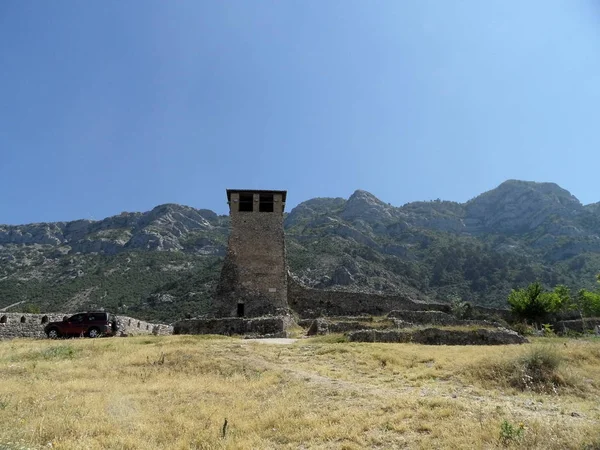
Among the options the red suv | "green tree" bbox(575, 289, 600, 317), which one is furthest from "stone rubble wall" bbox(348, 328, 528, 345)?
"green tree" bbox(575, 289, 600, 317)

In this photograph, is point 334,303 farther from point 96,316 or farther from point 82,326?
point 82,326

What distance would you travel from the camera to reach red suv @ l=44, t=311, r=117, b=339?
2134 cm

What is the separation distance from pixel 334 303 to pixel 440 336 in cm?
1225

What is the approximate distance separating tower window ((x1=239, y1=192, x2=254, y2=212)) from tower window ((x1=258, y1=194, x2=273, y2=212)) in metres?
A: 0.62

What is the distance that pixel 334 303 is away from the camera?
101ft

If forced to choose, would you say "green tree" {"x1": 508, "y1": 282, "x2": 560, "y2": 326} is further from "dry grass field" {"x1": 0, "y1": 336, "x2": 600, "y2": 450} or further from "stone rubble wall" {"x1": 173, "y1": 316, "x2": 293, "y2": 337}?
"dry grass field" {"x1": 0, "y1": 336, "x2": 600, "y2": 450}

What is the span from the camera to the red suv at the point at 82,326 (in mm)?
21344

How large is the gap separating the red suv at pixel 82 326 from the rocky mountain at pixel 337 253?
988 inches

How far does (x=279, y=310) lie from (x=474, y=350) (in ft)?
47.3

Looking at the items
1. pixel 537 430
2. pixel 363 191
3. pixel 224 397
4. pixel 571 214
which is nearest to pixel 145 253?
pixel 363 191

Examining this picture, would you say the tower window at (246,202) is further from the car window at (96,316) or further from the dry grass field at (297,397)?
the dry grass field at (297,397)

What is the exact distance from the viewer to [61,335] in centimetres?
2134

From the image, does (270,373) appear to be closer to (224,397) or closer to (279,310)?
(224,397)

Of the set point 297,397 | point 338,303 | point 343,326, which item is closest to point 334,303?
point 338,303
